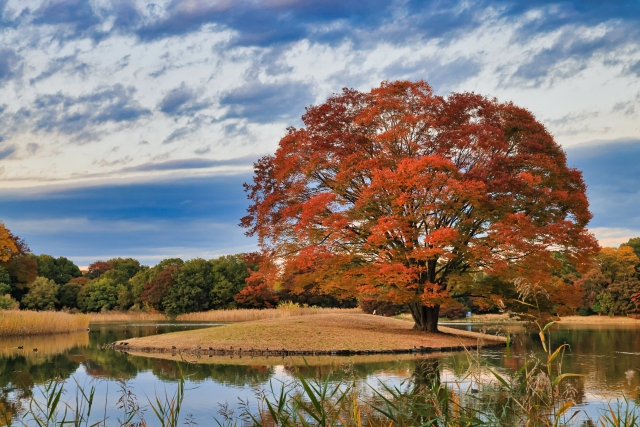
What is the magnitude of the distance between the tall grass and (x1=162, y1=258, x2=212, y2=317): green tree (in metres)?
1.52

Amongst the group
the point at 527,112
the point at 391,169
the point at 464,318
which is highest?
the point at 527,112

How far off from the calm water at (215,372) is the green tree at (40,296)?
40.4 metres

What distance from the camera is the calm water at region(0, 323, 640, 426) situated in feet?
34.4

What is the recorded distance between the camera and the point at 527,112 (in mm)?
24938

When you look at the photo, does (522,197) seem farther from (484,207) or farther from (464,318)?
(464,318)

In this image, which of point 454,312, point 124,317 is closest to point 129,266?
point 124,317

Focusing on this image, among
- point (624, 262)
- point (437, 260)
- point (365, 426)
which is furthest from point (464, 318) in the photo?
point (365, 426)

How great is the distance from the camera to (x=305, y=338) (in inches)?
853

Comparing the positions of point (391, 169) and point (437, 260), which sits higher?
point (391, 169)

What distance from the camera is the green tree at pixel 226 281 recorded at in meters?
57.4

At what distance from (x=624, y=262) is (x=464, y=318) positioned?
1564 cm

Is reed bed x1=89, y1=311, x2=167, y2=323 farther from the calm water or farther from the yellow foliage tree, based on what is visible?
the calm water

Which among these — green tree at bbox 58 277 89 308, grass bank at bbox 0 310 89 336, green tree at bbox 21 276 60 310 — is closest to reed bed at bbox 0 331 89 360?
grass bank at bbox 0 310 89 336

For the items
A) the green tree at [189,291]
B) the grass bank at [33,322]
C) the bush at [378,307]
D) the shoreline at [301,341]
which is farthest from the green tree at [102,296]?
the shoreline at [301,341]
